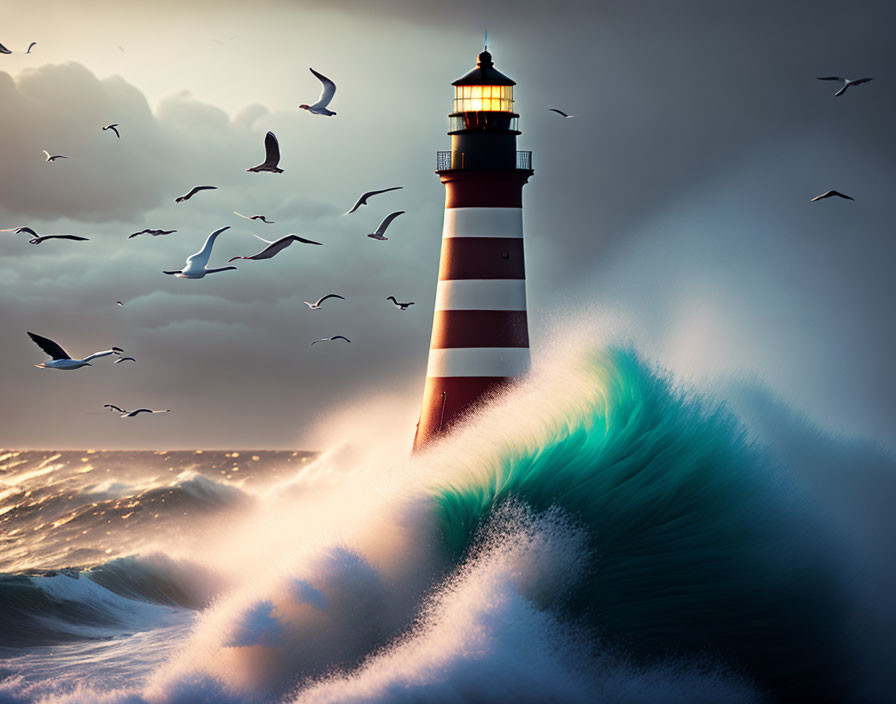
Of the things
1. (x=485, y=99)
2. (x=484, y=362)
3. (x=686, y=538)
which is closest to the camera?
(x=686, y=538)

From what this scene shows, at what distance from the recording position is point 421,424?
2683 centimetres

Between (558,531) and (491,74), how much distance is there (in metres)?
11.8

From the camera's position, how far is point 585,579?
57.6ft

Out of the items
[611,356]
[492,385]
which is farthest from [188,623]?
[611,356]

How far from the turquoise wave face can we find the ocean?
29 millimetres

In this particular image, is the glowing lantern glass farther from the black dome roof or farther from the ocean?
the ocean

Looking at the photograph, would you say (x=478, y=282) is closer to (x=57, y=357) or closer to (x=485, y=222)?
(x=485, y=222)

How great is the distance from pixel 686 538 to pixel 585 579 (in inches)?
66.0

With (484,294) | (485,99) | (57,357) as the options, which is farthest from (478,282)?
(57,357)

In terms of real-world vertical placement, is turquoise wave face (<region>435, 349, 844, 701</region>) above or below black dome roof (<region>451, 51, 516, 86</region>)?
below

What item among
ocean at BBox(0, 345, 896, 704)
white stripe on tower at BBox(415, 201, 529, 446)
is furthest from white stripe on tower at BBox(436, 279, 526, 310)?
ocean at BBox(0, 345, 896, 704)

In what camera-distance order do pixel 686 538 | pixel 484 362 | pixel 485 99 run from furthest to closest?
pixel 485 99, pixel 484 362, pixel 686 538

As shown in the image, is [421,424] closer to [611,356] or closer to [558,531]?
[611,356]

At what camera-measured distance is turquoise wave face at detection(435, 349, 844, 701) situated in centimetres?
1744
